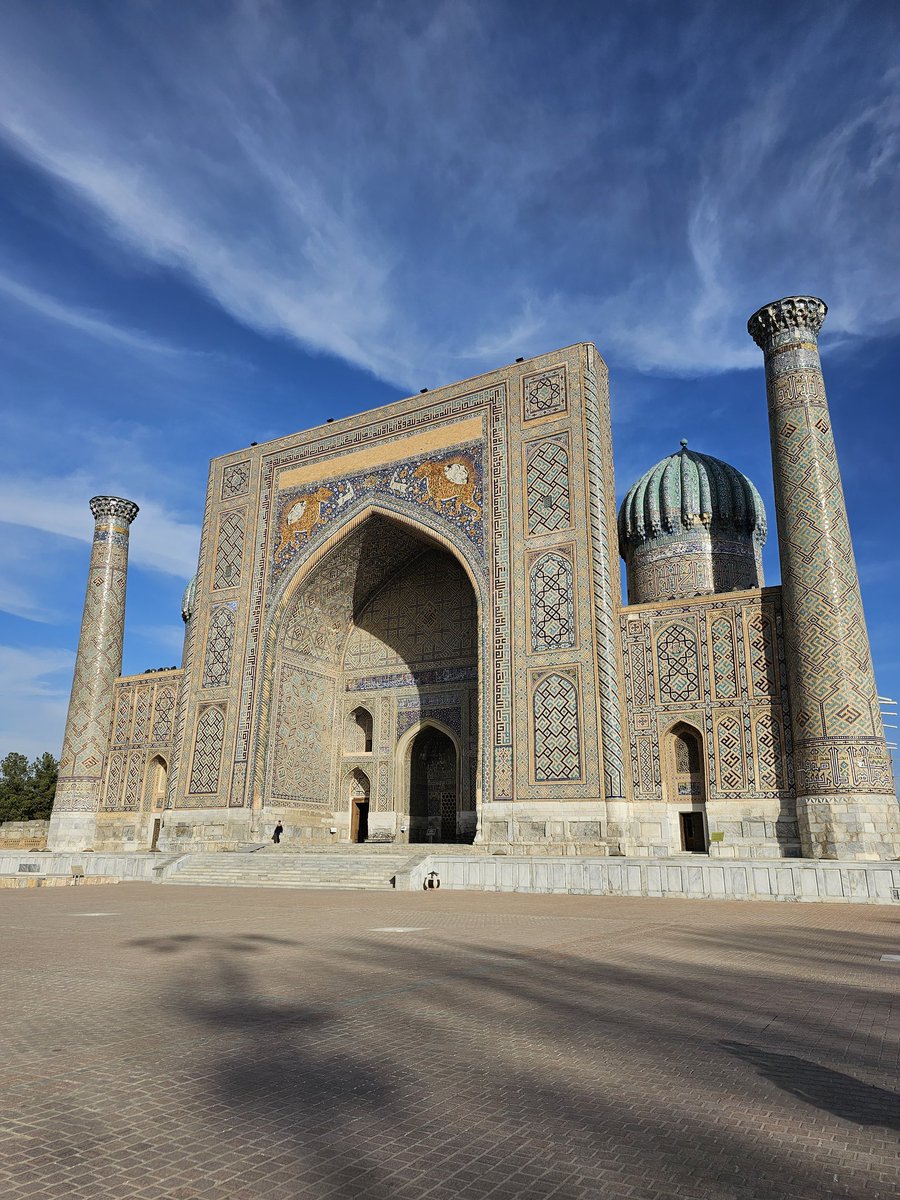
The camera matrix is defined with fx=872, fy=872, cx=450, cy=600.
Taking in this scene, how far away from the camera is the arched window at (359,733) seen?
1681 centimetres

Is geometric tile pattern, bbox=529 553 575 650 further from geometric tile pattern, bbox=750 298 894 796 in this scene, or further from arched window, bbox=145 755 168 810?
arched window, bbox=145 755 168 810

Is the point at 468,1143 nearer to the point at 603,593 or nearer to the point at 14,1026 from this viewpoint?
the point at 14,1026

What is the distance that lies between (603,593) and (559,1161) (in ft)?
36.0

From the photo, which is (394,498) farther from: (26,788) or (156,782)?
(26,788)

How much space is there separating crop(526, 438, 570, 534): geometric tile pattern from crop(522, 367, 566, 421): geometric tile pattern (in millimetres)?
543

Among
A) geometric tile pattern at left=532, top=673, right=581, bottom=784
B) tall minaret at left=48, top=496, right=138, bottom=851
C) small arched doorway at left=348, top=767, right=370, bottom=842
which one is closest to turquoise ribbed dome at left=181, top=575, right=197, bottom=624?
tall minaret at left=48, top=496, right=138, bottom=851

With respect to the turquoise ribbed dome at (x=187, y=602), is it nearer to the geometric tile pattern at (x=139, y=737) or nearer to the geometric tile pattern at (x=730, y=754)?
the geometric tile pattern at (x=139, y=737)

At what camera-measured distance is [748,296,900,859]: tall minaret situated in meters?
10.6

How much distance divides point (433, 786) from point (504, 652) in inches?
185

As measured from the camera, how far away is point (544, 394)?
13.9m

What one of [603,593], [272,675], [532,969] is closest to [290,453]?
[272,675]

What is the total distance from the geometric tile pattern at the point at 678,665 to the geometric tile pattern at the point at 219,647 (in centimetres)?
770

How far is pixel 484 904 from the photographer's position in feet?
26.5

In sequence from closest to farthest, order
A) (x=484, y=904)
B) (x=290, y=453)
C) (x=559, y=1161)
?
(x=559, y=1161) < (x=484, y=904) < (x=290, y=453)
